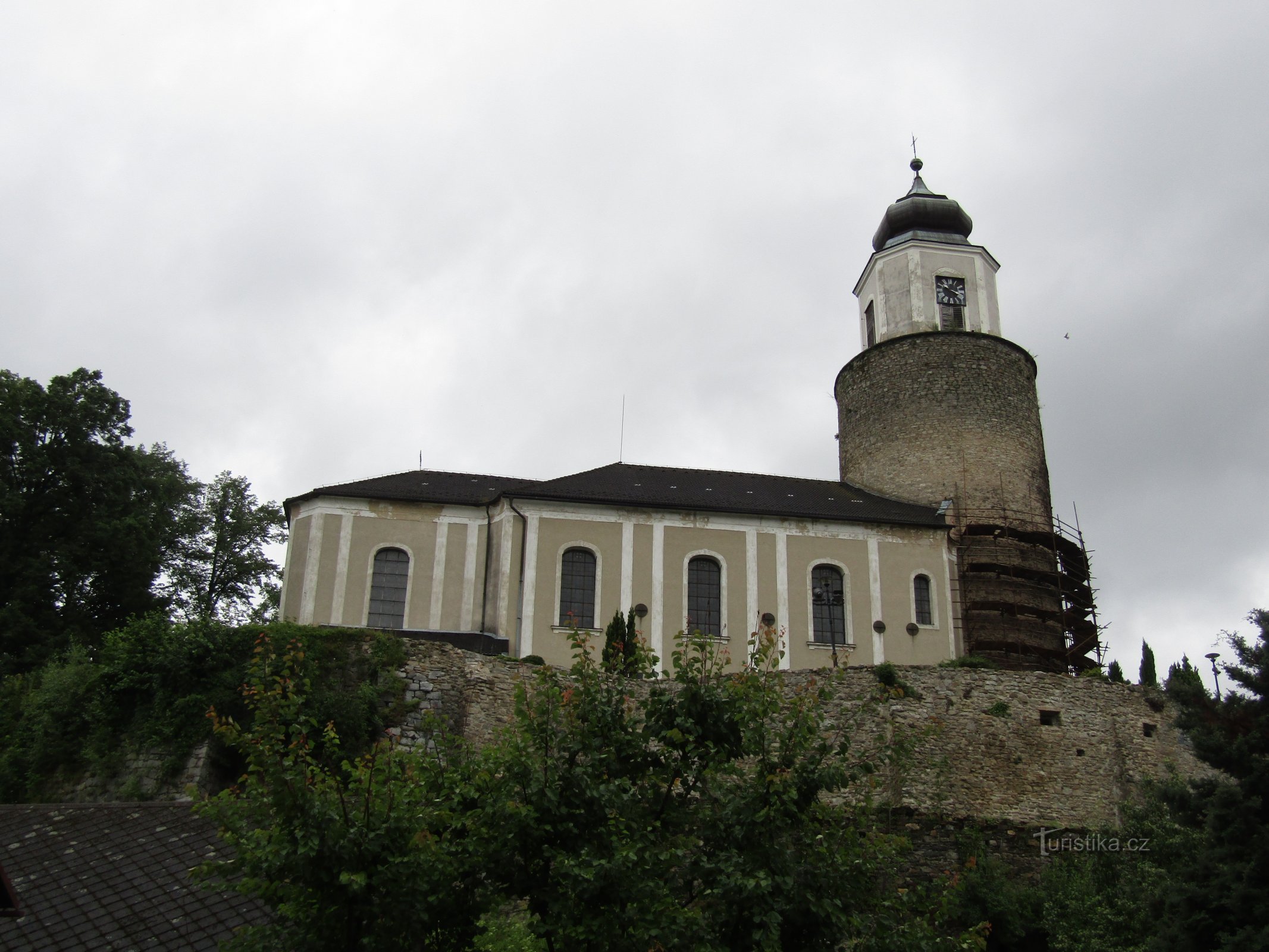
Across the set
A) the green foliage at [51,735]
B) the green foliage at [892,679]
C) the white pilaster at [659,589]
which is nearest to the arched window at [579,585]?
the white pilaster at [659,589]

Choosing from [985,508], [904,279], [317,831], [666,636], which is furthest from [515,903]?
[904,279]

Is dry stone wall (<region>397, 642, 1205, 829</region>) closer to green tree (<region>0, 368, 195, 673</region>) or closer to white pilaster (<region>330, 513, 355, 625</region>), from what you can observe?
white pilaster (<region>330, 513, 355, 625</region>)

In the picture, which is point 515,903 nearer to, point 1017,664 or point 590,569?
point 590,569

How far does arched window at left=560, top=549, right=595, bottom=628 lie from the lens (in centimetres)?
3031

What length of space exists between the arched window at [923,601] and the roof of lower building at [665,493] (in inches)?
62.5

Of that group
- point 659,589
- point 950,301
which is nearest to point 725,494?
Answer: point 659,589

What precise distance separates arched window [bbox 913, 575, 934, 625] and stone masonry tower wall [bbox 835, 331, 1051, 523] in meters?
3.85

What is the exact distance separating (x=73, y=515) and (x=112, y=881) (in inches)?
832

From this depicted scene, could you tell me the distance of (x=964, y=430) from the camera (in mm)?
36469

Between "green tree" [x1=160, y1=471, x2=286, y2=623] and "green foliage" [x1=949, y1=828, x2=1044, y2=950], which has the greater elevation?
"green tree" [x1=160, y1=471, x2=286, y2=623]

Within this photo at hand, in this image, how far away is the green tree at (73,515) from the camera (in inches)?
1238

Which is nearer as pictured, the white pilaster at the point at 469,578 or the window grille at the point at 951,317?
the white pilaster at the point at 469,578

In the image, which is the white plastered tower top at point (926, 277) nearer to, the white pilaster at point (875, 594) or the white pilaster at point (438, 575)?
the white pilaster at point (875, 594)

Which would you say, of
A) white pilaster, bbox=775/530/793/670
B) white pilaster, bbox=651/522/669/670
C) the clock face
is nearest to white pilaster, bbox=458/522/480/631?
white pilaster, bbox=651/522/669/670
